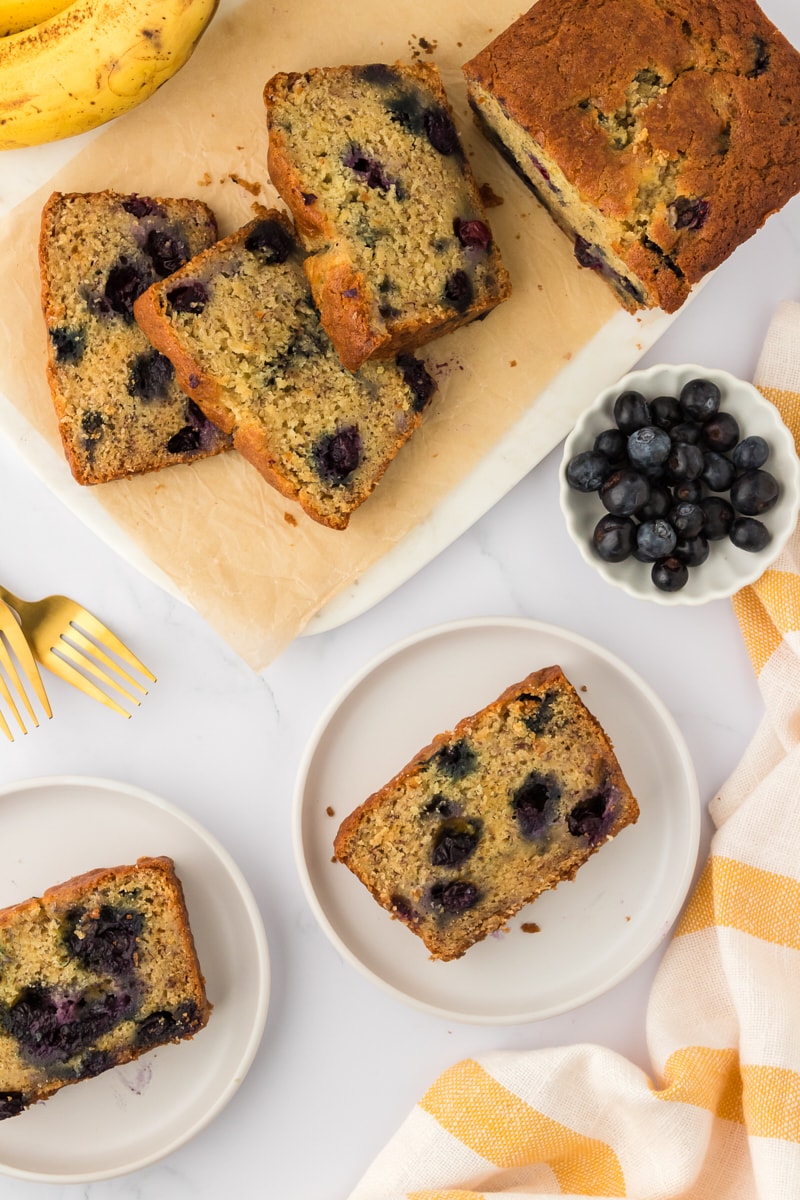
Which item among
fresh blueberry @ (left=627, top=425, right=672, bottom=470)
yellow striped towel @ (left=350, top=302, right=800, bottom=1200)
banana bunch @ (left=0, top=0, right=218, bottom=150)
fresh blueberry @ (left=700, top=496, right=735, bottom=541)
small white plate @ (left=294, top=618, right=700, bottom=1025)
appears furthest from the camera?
small white plate @ (left=294, top=618, right=700, bottom=1025)

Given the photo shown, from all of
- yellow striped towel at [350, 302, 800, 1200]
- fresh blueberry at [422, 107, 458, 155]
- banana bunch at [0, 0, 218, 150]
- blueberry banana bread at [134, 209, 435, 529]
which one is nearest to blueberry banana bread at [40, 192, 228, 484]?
blueberry banana bread at [134, 209, 435, 529]

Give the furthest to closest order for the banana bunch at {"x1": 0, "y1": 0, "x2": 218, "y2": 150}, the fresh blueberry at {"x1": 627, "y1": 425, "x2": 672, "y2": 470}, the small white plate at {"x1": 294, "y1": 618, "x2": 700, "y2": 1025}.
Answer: the small white plate at {"x1": 294, "y1": 618, "x2": 700, "y2": 1025}
the fresh blueberry at {"x1": 627, "y1": 425, "x2": 672, "y2": 470}
the banana bunch at {"x1": 0, "y1": 0, "x2": 218, "y2": 150}

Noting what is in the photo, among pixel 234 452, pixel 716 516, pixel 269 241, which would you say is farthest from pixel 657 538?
pixel 269 241

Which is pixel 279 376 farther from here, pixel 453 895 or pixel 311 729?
pixel 453 895

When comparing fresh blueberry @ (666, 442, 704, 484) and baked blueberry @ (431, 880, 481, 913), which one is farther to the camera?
baked blueberry @ (431, 880, 481, 913)

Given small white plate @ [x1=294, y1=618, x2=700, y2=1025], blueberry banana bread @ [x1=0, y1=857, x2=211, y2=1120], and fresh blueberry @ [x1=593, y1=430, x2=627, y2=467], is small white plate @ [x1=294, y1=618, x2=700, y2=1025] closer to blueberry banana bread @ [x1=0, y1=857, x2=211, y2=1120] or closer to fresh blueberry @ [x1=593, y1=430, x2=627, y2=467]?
blueberry banana bread @ [x1=0, y1=857, x2=211, y2=1120]

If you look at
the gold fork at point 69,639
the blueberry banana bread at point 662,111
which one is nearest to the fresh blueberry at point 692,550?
the blueberry banana bread at point 662,111

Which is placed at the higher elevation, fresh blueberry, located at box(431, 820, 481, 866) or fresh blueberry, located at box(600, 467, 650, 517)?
fresh blueberry, located at box(600, 467, 650, 517)
